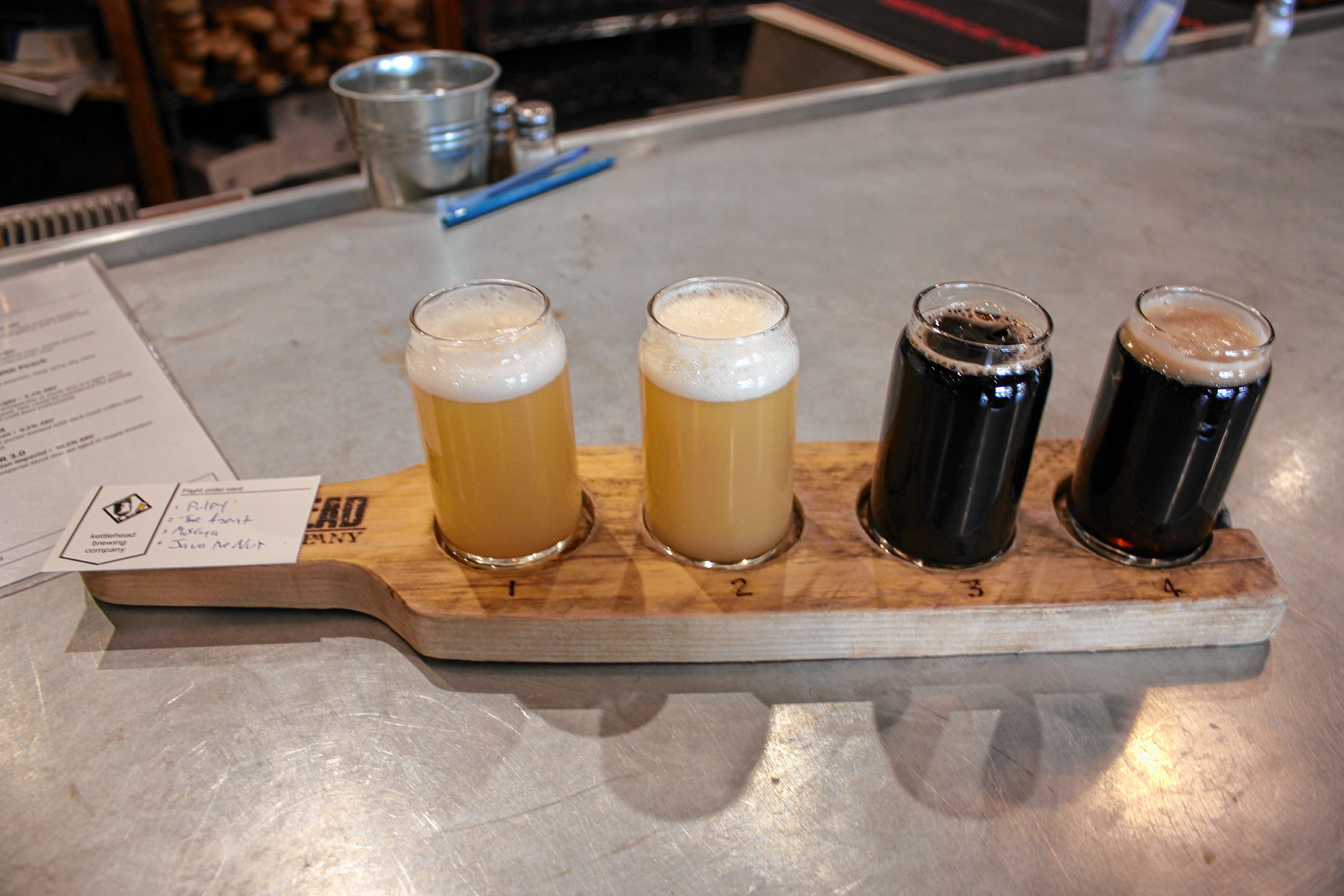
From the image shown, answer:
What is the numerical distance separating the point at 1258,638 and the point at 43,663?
111 centimetres

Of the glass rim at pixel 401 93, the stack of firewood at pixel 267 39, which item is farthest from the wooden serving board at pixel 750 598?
the stack of firewood at pixel 267 39

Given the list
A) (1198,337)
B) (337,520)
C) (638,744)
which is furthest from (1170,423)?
(337,520)

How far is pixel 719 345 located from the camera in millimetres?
698

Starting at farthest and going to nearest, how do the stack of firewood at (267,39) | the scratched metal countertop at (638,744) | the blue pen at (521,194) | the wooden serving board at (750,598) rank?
the stack of firewood at (267,39)
the blue pen at (521,194)
the wooden serving board at (750,598)
the scratched metal countertop at (638,744)

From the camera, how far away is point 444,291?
2.59ft

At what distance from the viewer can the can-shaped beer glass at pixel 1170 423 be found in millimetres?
719

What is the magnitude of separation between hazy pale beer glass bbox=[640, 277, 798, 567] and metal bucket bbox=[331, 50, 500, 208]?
2.83 ft

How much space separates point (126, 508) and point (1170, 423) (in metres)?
0.95

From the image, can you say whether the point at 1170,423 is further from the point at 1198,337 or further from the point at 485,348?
the point at 485,348

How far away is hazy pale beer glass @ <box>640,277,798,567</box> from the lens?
0.71m

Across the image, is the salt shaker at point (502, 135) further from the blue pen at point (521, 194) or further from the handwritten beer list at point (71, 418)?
the handwritten beer list at point (71, 418)

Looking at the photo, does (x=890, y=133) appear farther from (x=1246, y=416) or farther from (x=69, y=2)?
(x=69, y=2)

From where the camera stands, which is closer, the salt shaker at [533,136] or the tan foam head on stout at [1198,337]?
the tan foam head on stout at [1198,337]

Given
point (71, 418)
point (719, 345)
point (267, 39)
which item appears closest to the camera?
point (719, 345)
